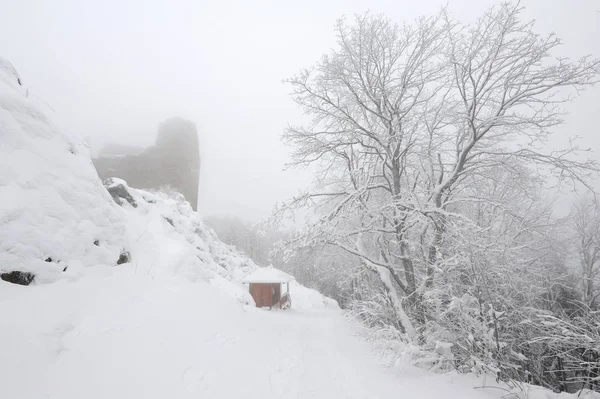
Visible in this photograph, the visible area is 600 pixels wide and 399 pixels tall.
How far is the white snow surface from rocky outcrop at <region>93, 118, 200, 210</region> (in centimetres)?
2366

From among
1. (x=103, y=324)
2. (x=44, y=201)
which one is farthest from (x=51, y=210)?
(x=103, y=324)

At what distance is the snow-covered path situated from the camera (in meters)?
2.71

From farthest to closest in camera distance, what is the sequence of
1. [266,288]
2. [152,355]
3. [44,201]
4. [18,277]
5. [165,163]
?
[165,163]
[266,288]
[44,201]
[152,355]
[18,277]

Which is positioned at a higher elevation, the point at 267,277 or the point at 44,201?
the point at 44,201

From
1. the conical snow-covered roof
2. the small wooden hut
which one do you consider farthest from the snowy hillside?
the small wooden hut

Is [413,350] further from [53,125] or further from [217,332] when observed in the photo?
[53,125]

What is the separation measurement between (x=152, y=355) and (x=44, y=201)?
3.07 metres

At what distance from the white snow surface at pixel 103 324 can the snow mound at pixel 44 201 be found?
0.07 feet

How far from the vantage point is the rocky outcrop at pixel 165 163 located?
88.8ft

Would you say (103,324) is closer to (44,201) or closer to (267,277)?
(44,201)

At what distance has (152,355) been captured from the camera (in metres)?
3.65

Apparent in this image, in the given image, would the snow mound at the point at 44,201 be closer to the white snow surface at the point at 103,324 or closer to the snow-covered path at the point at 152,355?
the white snow surface at the point at 103,324

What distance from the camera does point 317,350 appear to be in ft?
23.1

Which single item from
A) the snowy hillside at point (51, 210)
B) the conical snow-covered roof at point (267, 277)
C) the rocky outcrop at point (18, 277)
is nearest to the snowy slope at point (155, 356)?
the rocky outcrop at point (18, 277)
